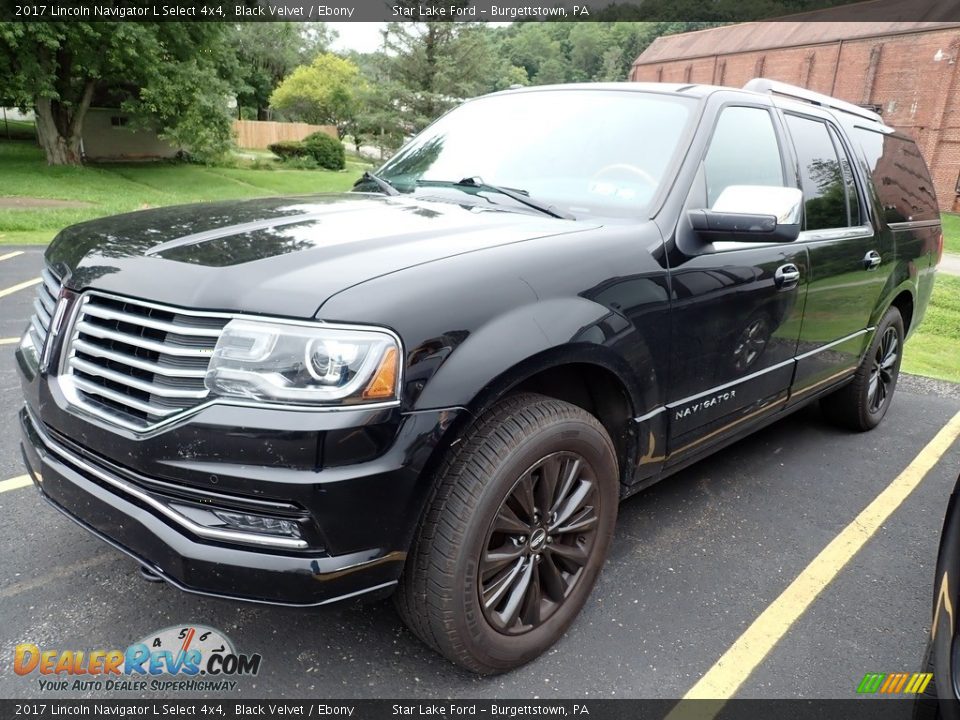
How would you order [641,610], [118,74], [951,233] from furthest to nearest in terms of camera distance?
[951,233]
[118,74]
[641,610]

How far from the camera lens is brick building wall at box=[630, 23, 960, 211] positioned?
37.8m

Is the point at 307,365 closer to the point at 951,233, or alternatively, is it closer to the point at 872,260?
the point at 872,260

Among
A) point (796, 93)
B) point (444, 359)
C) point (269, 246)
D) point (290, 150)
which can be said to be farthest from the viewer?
point (290, 150)

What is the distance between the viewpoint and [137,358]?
75.1 inches

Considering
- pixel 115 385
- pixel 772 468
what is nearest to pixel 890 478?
pixel 772 468

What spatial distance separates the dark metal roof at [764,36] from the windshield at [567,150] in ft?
147

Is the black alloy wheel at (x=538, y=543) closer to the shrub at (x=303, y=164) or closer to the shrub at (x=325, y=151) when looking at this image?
the shrub at (x=303, y=164)

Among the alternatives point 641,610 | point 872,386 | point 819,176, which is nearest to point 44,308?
point 641,610

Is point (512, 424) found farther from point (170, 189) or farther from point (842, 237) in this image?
point (170, 189)

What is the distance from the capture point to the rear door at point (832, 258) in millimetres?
3434

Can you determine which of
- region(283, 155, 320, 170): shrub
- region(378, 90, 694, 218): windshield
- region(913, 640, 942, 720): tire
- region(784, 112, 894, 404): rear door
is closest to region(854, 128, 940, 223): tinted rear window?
region(784, 112, 894, 404): rear door

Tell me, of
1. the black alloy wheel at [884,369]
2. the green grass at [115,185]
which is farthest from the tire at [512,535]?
the green grass at [115,185]

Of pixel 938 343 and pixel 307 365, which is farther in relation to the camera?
pixel 938 343

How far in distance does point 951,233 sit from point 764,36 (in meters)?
26.1
